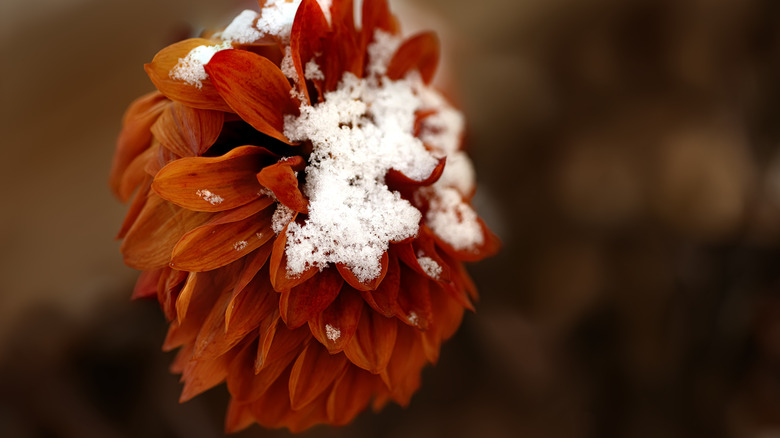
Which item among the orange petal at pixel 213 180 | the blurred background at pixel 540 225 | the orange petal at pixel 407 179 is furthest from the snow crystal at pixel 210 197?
the blurred background at pixel 540 225

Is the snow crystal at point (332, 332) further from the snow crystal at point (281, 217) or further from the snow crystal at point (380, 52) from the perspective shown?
the snow crystal at point (380, 52)

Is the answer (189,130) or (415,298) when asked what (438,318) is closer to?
(415,298)

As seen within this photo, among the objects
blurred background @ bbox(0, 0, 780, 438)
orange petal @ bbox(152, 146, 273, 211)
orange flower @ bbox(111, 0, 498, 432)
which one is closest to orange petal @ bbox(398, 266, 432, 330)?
orange flower @ bbox(111, 0, 498, 432)

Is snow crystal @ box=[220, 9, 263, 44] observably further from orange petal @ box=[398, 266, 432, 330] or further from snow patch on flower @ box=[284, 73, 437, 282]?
orange petal @ box=[398, 266, 432, 330]

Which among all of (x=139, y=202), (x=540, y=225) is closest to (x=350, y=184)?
(x=139, y=202)

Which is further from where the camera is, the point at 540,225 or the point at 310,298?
the point at 540,225

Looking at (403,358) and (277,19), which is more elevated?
(277,19)
